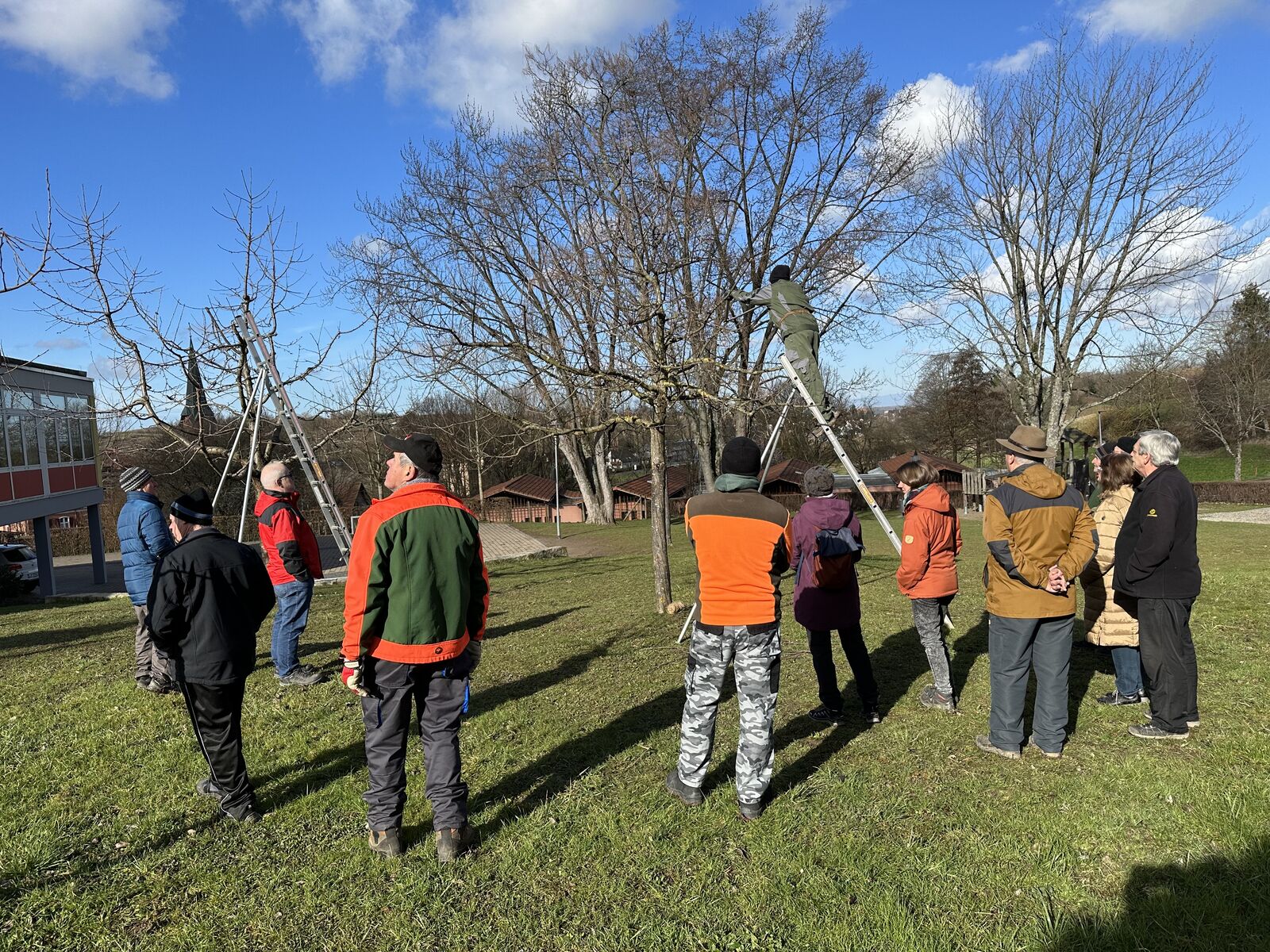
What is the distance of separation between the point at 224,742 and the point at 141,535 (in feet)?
9.87

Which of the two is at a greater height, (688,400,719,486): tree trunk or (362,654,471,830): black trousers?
(688,400,719,486): tree trunk

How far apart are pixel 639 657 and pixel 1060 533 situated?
4.00 meters

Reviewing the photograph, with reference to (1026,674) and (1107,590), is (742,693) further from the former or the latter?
(1107,590)

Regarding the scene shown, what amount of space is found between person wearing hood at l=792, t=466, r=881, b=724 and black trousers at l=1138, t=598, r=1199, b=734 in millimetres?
1668

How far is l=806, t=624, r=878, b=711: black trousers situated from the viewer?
5129 mm

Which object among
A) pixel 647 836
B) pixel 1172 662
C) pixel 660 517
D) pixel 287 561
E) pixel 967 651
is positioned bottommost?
pixel 967 651

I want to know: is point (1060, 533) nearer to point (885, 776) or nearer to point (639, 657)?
point (885, 776)

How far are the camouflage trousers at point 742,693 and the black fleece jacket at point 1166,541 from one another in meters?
2.44

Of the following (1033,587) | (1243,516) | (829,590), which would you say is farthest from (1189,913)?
(1243,516)

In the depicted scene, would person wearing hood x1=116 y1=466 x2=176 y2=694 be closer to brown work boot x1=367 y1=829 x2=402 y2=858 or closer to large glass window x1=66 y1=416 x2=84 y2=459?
brown work boot x1=367 y1=829 x2=402 y2=858

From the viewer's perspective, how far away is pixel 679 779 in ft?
13.3

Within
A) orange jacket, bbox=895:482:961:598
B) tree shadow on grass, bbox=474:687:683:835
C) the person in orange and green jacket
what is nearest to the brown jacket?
orange jacket, bbox=895:482:961:598

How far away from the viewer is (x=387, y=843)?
3.52 m

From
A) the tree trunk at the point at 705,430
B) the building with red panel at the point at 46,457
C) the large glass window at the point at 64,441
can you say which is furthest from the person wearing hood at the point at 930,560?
the large glass window at the point at 64,441
